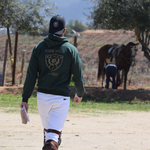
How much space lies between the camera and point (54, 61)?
350cm

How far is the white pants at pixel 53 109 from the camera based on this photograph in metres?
3.44

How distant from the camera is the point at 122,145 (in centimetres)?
533

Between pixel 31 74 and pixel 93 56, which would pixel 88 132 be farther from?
pixel 93 56

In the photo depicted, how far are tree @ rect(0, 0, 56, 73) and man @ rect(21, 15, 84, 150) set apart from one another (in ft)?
44.2

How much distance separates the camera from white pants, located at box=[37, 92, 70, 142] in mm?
3441

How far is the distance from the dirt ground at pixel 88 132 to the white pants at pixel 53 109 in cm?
165

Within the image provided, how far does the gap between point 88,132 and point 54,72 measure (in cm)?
325

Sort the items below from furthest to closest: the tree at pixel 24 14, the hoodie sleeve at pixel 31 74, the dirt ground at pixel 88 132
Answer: the tree at pixel 24 14 < the dirt ground at pixel 88 132 < the hoodie sleeve at pixel 31 74

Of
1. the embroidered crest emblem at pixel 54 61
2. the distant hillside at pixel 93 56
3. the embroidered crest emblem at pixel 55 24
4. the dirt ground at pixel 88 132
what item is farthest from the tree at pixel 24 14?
the embroidered crest emblem at pixel 54 61

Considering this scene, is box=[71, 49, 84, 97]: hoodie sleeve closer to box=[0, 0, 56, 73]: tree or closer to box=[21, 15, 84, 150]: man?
box=[21, 15, 84, 150]: man

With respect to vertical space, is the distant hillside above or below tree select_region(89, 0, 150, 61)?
below

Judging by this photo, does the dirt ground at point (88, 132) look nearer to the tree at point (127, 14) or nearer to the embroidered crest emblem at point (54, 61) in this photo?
the embroidered crest emblem at point (54, 61)

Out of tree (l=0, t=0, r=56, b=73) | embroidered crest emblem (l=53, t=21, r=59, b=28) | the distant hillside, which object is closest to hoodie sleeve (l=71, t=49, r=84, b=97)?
embroidered crest emblem (l=53, t=21, r=59, b=28)

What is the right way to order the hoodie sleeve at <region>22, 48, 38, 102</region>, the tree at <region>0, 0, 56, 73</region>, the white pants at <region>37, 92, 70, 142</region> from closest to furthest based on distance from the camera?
the white pants at <region>37, 92, 70, 142</region>, the hoodie sleeve at <region>22, 48, 38, 102</region>, the tree at <region>0, 0, 56, 73</region>
